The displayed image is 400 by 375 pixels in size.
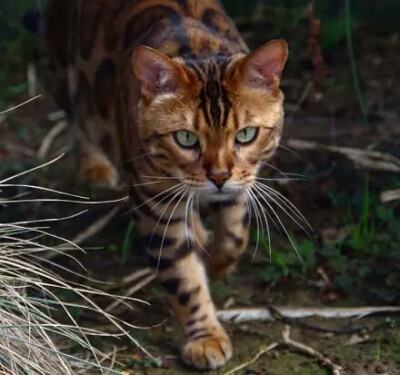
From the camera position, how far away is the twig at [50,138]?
434 cm

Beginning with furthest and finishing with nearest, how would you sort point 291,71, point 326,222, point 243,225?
1. point 291,71
2. point 326,222
3. point 243,225

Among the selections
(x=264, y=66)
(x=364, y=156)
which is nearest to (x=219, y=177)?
(x=264, y=66)

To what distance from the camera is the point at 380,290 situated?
11.0 ft

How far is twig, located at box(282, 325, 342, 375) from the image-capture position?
2996 mm

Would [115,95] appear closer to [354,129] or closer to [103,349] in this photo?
[103,349]

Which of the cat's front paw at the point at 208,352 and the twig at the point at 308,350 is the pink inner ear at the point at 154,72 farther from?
the twig at the point at 308,350

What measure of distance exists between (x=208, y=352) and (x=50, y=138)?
1.72 metres

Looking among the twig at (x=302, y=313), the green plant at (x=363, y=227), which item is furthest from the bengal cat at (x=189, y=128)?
the green plant at (x=363, y=227)

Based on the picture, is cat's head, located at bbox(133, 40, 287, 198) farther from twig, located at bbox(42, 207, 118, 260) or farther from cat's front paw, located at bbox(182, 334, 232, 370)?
twig, located at bbox(42, 207, 118, 260)

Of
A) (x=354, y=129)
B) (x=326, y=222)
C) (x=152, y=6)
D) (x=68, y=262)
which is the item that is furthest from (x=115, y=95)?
(x=354, y=129)

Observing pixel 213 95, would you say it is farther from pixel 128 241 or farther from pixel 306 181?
pixel 306 181

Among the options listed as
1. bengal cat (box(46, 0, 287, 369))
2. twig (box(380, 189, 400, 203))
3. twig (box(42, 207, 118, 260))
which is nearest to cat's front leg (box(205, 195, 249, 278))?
bengal cat (box(46, 0, 287, 369))

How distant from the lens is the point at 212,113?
2.87 meters

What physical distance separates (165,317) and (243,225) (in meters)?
0.37
